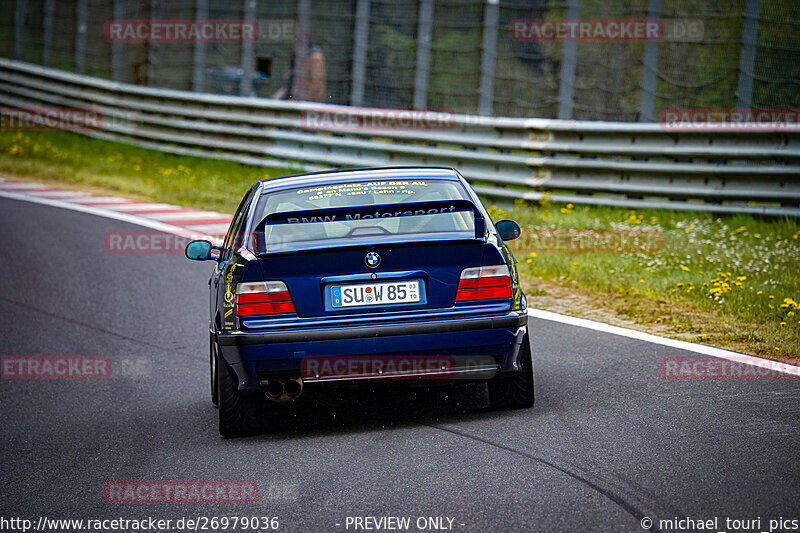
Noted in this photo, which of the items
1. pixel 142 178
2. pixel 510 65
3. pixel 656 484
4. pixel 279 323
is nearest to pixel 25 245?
pixel 142 178

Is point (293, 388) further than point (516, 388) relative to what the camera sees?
No

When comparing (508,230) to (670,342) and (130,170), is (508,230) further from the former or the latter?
(130,170)

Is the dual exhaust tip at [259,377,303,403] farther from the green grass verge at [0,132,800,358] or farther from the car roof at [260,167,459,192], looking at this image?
the green grass verge at [0,132,800,358]

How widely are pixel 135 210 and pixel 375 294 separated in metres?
9.96

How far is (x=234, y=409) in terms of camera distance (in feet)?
19.2

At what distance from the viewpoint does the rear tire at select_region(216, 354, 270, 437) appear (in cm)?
576

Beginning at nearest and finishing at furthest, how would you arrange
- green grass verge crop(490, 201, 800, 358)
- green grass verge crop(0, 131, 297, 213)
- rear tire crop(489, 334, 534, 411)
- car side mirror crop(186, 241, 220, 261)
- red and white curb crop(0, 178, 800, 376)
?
rear tire crop(489, 334, 534, 411)
car side mirror crop(186, 241, 220, 261)
green grass verge crop(490, 201, 800, 358)
red and white curb crop(0, 178, 800, 376)
green grass verge crop(0, 131, 297, 213)

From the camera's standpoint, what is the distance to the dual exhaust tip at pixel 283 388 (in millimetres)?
5609

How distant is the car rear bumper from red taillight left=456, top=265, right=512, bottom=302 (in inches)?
4.1

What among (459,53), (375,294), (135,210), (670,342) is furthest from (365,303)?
(459,53)

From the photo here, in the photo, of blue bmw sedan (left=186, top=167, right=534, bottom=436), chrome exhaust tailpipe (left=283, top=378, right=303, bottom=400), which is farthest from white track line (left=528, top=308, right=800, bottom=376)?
chrome exhaust tailpipe (left=283, top=378, right=303, bottom=400)

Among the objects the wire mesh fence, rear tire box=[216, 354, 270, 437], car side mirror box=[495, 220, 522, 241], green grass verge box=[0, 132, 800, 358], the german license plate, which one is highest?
the wire mesh fence

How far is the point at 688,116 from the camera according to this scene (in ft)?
44.4

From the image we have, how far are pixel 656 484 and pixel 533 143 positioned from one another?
31.2 ft
